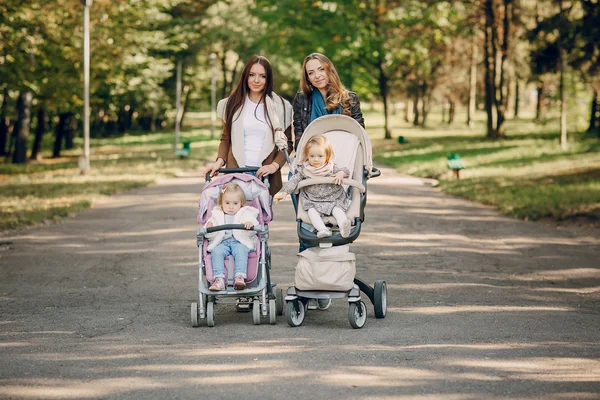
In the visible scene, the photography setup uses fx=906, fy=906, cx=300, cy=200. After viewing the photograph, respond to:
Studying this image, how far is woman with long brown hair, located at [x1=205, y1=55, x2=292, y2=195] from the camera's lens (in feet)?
26.1

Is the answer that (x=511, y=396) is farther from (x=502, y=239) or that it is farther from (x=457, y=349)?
(x=502, y=239)

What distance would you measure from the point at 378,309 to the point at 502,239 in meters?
5.89

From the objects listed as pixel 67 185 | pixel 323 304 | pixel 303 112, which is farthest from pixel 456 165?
pixel 303 112

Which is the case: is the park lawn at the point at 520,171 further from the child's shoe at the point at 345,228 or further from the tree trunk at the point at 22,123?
the tree trunk at the point at 22,123

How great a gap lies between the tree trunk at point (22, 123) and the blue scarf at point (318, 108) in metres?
25.8

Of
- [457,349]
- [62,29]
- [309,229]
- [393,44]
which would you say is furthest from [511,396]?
[393,44]

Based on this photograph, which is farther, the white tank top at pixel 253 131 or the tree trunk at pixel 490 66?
the tree trunk at pixel 490 66

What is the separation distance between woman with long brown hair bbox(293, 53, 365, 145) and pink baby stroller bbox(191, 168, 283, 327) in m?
0.66

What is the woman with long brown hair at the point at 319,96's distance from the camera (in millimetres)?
7820

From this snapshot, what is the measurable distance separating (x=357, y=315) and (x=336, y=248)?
0.57m

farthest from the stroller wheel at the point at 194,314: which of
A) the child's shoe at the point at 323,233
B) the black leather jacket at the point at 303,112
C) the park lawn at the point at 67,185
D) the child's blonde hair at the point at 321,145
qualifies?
the park lawn at the point at 67,185

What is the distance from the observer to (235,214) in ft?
24.9

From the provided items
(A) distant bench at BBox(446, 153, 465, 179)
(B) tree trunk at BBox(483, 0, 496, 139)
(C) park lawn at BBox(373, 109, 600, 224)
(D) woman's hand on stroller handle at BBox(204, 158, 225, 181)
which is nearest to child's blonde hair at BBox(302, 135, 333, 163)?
(D) woman's hand on stroller handle at BBox(204, 158, 225, 181)

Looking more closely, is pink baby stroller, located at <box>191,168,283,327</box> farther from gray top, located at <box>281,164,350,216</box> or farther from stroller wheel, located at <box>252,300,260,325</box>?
gray top, located at <box>281,164,350,216</box>
